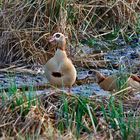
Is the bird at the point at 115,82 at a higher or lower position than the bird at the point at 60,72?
lower

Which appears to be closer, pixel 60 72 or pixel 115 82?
pixel 60 72

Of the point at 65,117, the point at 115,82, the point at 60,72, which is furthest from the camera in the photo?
the point at 115,82

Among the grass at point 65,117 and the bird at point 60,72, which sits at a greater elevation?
the bird at point 60,72

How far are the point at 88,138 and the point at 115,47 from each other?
4.15m

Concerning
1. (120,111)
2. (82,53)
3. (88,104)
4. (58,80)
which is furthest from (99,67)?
(120,111)

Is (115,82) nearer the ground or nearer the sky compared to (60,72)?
nearer the ground

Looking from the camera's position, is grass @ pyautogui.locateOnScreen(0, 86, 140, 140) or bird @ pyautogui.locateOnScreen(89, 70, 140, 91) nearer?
grass @ pyautogui.locateOnScreen(0, 86, 140, 140)

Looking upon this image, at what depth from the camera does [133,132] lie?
467cm

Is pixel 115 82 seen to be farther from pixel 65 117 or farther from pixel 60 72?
pixel 65 117

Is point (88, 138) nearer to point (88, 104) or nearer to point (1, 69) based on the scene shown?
point (88, 104)

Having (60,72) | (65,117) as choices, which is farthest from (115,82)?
(65,117)

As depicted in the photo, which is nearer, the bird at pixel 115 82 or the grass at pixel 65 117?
the grass at pixel 65 117

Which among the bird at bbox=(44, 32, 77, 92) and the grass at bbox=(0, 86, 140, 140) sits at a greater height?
the bird at bbox=(44, 32, 77, 92)

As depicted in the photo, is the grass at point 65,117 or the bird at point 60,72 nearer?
the grass at point 65,117
